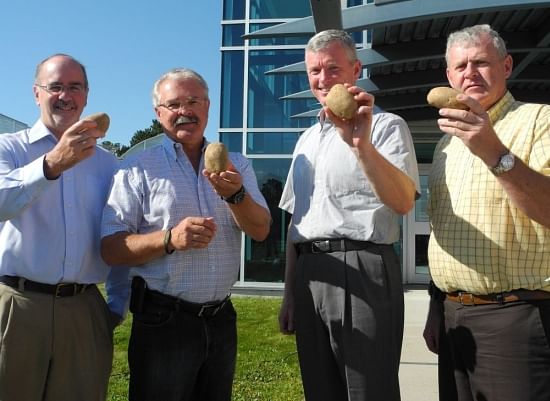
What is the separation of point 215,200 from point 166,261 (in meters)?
0.40

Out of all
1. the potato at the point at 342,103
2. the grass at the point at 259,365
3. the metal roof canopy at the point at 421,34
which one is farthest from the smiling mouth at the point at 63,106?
the grass at the point at 259,365

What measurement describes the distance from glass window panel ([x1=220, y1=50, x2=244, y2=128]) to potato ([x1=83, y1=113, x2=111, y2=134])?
908 centimetres

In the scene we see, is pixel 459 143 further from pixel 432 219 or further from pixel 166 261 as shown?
pixel 166 261

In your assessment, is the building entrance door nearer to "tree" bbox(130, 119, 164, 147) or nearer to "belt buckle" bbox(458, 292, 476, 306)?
"belt buckle" bbox(458, 292, 476, 306)

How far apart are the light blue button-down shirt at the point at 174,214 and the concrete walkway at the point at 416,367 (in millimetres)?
2980

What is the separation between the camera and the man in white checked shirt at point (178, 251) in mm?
2531

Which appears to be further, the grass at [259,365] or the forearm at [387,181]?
the grass at [259,365]

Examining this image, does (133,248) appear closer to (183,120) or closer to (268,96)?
(183,120)

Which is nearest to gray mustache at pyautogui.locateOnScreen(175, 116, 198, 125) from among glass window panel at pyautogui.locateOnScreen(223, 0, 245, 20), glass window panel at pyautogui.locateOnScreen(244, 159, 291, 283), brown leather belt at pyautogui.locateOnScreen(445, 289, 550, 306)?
brown leather belt at pyautogui.locateOnScreen(445, 289, 550, 306)

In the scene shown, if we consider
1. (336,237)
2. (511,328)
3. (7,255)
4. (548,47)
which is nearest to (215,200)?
(336,237)

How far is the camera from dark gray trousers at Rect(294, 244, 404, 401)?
94.0 inches

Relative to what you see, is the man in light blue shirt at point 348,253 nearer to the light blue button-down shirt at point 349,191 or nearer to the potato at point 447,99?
the light blue button-down shirt at point 349,191

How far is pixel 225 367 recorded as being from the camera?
8.89 feet

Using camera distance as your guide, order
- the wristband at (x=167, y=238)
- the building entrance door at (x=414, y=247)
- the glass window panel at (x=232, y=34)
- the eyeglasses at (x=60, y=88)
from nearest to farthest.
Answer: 1. the wristband at (x=167, y=238)
2. the eyeglasses at (x=60, y=88)
3. the glass window panel at (x=232, y=34)
4. the building entrance door at (x=414, y=247)
